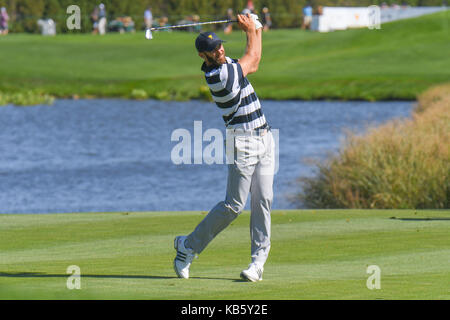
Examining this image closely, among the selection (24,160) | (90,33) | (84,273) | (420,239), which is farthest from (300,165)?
(90,33)

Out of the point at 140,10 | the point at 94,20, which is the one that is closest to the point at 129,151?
the point at 140,10

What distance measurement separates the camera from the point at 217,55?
9.23 m

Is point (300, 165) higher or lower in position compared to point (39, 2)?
lower

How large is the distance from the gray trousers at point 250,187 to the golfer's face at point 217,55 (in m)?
0.63

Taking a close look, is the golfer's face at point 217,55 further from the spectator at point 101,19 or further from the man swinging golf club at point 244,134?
the spectator at point 101,19

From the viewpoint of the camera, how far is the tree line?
278 feet

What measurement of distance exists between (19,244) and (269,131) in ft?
14.6

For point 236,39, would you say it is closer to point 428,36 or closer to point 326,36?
point 326,36

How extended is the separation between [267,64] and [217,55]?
6131 centimetres

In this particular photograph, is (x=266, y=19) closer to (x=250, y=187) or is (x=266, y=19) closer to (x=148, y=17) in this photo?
(x=148, y=17)

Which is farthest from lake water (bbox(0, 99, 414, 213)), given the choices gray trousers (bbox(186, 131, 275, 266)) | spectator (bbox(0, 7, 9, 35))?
spectator (bbox(0, 7, 9, 35))

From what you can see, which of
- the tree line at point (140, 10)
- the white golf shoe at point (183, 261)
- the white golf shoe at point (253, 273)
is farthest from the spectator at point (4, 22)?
the white golf shoe at point (253, 273)

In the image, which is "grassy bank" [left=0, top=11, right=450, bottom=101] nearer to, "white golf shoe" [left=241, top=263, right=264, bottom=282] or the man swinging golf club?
the man swinging golf club

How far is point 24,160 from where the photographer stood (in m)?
34.9
